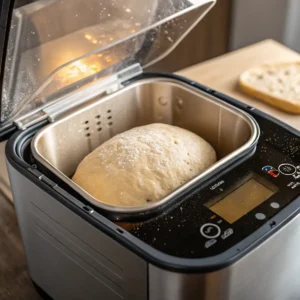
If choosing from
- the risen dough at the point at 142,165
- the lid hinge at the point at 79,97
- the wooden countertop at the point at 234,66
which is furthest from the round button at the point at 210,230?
the wooden countertop at the point at 234,66

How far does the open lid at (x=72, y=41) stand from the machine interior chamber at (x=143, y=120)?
56mm

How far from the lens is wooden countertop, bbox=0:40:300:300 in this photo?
865 millimetres

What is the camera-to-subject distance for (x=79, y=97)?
860mm

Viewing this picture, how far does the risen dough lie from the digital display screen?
0.27ft

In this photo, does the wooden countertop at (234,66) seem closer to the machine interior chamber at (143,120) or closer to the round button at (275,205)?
the machine interior chamber at (143,120)

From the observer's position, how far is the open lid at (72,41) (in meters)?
0.77

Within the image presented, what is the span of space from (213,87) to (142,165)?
16.3 inches

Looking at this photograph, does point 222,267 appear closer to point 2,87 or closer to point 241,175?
point 241,175

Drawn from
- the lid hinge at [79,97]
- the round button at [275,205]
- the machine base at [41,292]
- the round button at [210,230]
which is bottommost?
the machine base at [41,292]

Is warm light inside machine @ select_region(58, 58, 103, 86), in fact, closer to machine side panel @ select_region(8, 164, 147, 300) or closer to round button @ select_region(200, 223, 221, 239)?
machine side panel @ select_region(8, 164, 147, 300)

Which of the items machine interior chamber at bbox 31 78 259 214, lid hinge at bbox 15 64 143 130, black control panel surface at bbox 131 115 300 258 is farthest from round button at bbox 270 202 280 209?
lid hinge at bbox 15 64 143 130

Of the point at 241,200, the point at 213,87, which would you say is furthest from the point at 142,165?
the point at 213,87

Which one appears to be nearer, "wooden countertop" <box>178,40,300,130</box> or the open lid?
the open lid

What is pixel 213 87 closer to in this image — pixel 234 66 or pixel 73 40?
pixel 234 66
